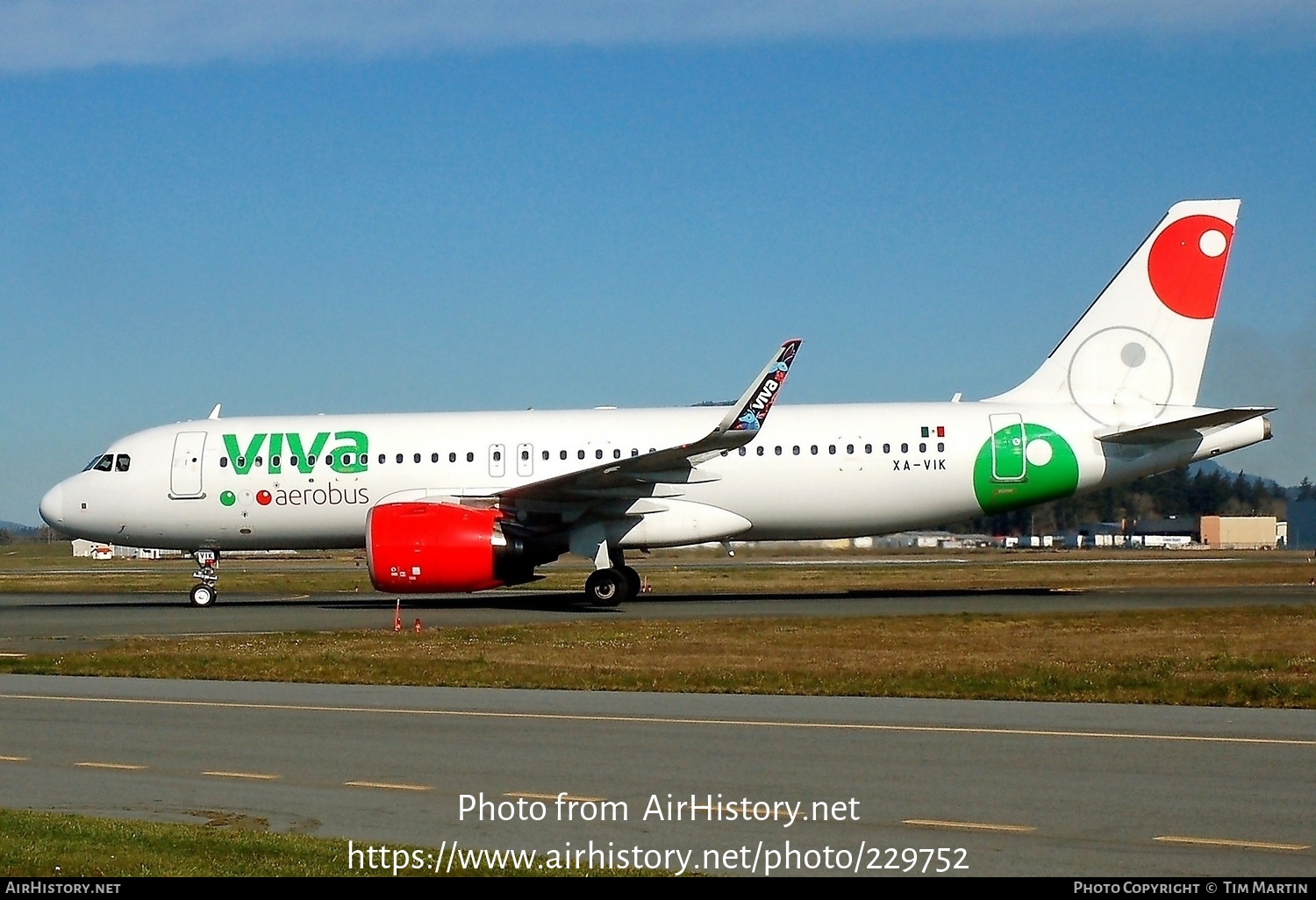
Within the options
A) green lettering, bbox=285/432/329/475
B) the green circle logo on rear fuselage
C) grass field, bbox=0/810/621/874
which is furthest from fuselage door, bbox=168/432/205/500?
grass field, bbox=0/810/621/874

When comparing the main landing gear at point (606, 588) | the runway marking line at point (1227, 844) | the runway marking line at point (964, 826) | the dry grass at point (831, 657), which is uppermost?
the main landing gear at point (606, 588)

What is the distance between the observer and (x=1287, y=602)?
2502 cm

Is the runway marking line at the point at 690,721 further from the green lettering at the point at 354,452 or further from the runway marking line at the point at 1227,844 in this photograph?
the green lettering at the point at 354,452

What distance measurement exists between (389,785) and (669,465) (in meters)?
17.4

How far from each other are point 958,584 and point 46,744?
84.7 ft

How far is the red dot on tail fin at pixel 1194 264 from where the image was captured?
28094mm

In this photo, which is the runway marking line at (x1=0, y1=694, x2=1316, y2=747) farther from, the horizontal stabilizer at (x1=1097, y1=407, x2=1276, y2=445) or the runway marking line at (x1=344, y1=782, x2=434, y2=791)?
the horizontal stabilizer at (x1=1097, y1=407, x2=1276, y2=445)

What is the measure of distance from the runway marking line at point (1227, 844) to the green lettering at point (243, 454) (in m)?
24.8

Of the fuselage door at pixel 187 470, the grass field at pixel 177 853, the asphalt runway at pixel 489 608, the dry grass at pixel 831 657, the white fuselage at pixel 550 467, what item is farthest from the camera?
the fuselage door at pixel 187 470

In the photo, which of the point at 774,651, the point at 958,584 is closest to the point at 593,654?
the point at 774,651

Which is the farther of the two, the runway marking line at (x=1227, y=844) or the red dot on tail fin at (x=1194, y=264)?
the red dot on tail fin at (x=1194, y=264)

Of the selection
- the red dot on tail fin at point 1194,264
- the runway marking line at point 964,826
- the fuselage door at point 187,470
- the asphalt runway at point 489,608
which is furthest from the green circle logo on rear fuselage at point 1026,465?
the runway marking line at point 964,826

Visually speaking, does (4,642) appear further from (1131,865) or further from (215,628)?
(1131,865)

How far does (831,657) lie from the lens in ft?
57.0
